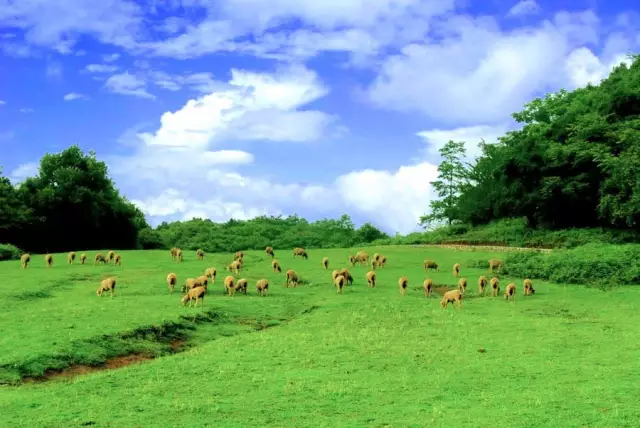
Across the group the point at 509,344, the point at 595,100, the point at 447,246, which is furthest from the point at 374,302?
the point at 595,100

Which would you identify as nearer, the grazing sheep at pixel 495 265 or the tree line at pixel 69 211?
the grazing sheep at pixel 495 265

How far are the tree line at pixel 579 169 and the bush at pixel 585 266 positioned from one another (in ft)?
34.9

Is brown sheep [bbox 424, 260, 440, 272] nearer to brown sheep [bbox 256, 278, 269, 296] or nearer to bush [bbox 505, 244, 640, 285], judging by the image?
bush [bbox 505, 244, 640, 285]

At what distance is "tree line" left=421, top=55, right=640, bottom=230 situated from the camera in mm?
50594

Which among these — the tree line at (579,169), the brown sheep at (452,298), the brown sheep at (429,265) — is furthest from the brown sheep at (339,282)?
the tree line at (579,169)

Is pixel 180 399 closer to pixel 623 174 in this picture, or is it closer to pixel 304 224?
pixel 623 174

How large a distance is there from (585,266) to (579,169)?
22466 mm

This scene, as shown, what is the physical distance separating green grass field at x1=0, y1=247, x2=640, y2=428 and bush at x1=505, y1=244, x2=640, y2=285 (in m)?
1.65

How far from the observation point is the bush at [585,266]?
119ft

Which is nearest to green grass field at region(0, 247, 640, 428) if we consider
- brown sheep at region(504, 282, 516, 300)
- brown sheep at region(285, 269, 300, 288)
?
brown sheep at region(504, 282, 516, 300)

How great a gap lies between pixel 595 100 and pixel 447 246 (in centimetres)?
1900

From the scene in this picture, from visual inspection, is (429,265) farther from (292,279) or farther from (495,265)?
(292,279)

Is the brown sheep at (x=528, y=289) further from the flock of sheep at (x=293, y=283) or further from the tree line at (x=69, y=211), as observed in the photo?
the tree line at (x=69, y=211)

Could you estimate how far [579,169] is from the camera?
57281mm
